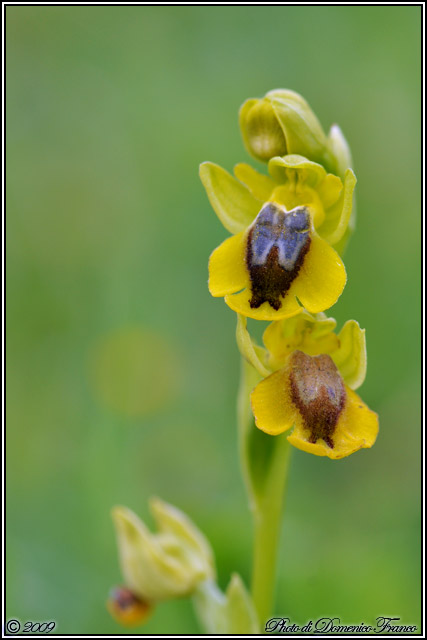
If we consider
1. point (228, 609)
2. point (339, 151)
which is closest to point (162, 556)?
point (228, 609)

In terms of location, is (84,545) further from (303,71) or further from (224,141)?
(303,71)

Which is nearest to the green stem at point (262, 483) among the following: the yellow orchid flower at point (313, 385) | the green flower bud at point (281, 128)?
the yellow orchid flower at point (313, 385)

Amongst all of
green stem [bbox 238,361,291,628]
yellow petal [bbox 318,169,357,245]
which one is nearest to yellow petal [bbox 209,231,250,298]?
yellow petal [bbox 318,169,357,245]

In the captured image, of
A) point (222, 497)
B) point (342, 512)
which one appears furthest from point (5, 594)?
point (342, 512)

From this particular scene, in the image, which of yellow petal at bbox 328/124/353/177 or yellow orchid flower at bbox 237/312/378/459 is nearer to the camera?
yellow orchid flower at bbox 237/312/378/459

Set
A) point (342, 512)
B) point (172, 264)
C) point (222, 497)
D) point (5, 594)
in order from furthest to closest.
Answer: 1. point (172, 264)
2. point (222, 497)
3. point (342, 512)
4. point (5, 594)

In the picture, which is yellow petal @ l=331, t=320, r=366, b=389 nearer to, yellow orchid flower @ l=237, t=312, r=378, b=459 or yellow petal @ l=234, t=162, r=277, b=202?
yellow orchid flower @ l=237, t=312, r=378, b=459

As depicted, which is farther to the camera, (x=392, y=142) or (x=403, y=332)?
(x=392, y=142)

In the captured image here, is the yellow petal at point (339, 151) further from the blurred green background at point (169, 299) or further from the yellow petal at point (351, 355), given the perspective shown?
the blurred green background at point (169, 299)
